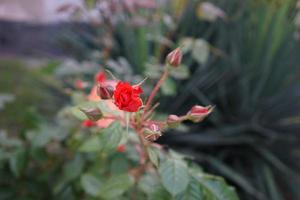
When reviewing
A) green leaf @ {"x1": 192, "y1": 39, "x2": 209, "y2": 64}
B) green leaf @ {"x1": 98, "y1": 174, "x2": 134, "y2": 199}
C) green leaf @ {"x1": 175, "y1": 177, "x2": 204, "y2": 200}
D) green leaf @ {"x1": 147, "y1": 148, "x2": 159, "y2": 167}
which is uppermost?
green leaf @ {"x1": 192, "y1": 39, "x2": 209, "y2": 64}

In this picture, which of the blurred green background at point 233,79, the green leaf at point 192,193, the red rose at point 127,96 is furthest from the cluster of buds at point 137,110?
the blurred green background at point 233,79

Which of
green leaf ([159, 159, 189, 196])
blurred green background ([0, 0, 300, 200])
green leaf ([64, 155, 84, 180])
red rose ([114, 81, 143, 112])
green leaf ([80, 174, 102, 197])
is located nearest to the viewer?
red rose ([114, 81, 143, 112])

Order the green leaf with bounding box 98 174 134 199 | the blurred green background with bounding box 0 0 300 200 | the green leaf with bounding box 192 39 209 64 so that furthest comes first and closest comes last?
the blurred green background with bounding box 0 0 300 200 → the green leaf with bounding box 192 39 209 64 → the green leaf with bounding box 98 174 134 199

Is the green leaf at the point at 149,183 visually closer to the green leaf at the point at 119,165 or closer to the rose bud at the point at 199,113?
the green leaf at the point at 119,165

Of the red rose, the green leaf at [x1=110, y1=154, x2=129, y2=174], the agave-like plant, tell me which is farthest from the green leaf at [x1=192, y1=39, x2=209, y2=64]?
the red rose

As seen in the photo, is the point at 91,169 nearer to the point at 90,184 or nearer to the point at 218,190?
the point at 90,184

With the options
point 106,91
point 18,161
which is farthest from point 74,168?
point 106,91

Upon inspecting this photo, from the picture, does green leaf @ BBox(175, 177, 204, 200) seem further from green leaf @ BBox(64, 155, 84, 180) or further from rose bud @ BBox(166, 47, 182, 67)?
green leaf @ BBox(64, 155, 84, 180)
